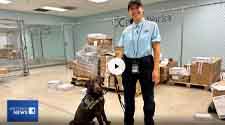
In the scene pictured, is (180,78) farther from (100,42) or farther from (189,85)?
(100,42)

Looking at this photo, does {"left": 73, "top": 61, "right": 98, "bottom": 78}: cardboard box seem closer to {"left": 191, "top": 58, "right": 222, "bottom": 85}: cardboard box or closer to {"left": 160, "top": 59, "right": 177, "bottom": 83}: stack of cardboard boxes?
{"left": 160, "top": 59, "right": 177, "bottom": 83}: stack of cardboard boxes

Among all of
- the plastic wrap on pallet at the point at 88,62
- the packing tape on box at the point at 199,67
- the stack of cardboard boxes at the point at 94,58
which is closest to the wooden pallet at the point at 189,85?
the packing tape on box at the point at 199,67

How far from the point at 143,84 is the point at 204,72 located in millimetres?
2791

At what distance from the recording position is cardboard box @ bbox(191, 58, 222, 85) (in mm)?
4199

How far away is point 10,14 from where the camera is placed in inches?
340

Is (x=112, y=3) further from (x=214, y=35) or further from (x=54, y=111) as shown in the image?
(x=54, y=111)

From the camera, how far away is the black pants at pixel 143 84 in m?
1.98

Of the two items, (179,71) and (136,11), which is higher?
(136,11)

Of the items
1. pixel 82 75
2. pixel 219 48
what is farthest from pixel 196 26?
Answer: pixel 82 75

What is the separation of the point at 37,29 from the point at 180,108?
8641mm

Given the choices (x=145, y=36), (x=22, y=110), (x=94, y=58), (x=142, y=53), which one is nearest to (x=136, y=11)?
(x=145, y=36)

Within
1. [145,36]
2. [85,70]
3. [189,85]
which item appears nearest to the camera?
[145,36]

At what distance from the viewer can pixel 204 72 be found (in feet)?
14.0

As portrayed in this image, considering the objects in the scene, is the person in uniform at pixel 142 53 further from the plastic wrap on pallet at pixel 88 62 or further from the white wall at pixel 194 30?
the white wall at pixel 194 30
